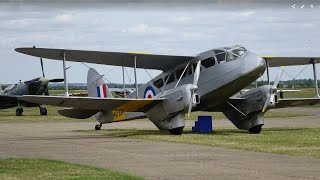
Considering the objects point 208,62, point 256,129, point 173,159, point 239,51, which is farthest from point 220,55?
point 173,159

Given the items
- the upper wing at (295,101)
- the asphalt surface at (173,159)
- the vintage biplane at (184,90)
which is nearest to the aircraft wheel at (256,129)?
the vintage biplane at (184,90)

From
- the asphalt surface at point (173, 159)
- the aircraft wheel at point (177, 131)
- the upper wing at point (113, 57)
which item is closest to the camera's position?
the asphalt surface at point (173, 159)

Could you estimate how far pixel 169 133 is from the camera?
23.0m

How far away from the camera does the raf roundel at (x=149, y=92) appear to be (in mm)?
24269

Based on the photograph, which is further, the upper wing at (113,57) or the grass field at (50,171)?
the upper wing at (113,57)

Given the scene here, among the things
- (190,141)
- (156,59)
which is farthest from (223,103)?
(190,141)

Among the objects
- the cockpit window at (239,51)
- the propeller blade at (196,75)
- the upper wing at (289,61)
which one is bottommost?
the propeller blade at (196,75)

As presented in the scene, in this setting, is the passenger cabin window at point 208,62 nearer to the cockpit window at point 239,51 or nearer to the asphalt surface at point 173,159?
the cockpit window at point 239,51

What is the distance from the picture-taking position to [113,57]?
23062 mm

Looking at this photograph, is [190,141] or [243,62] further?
[243,62]

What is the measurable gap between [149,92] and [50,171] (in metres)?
13.7

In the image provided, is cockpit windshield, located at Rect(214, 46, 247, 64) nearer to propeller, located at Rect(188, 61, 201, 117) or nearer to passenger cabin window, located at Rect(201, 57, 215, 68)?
passenger cabin window, located at Rect(201, 57, 215, 68)

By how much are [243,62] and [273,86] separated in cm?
220

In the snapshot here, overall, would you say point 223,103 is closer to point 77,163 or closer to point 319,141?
point 319,141
